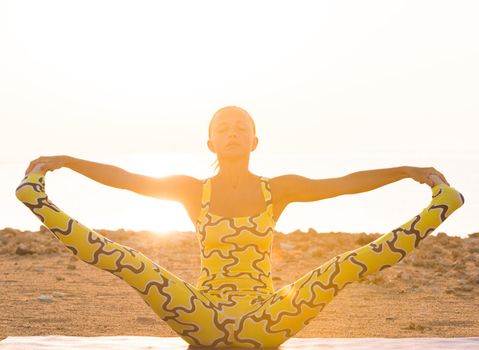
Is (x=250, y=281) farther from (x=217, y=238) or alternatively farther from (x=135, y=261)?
(x=135, y=261)

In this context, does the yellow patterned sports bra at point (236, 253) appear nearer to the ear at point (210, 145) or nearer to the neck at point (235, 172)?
the neck at point (235, 172)

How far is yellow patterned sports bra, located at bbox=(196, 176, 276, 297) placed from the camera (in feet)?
15.8

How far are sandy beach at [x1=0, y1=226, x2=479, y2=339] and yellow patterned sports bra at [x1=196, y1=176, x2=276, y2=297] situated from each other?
8.62 ft

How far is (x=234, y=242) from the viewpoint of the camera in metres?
4.86

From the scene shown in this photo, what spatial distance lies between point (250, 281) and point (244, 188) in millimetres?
669

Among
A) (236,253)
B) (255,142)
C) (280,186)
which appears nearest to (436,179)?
(280,186)

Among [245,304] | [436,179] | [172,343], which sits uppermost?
[436,179]

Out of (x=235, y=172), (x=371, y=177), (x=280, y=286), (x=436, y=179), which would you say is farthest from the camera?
(x=280, y=286)

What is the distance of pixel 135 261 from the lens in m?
4.50

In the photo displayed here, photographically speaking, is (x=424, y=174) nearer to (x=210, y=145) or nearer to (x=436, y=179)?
(x=436, y=179)

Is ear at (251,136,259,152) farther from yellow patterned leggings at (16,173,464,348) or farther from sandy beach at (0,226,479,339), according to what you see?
sandy beach at (0,226,479,339)

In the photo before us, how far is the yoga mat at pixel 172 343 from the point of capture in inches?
208

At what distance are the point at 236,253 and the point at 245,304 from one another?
383 mm

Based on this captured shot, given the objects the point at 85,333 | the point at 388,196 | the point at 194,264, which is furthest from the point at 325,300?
the point at 388,196
